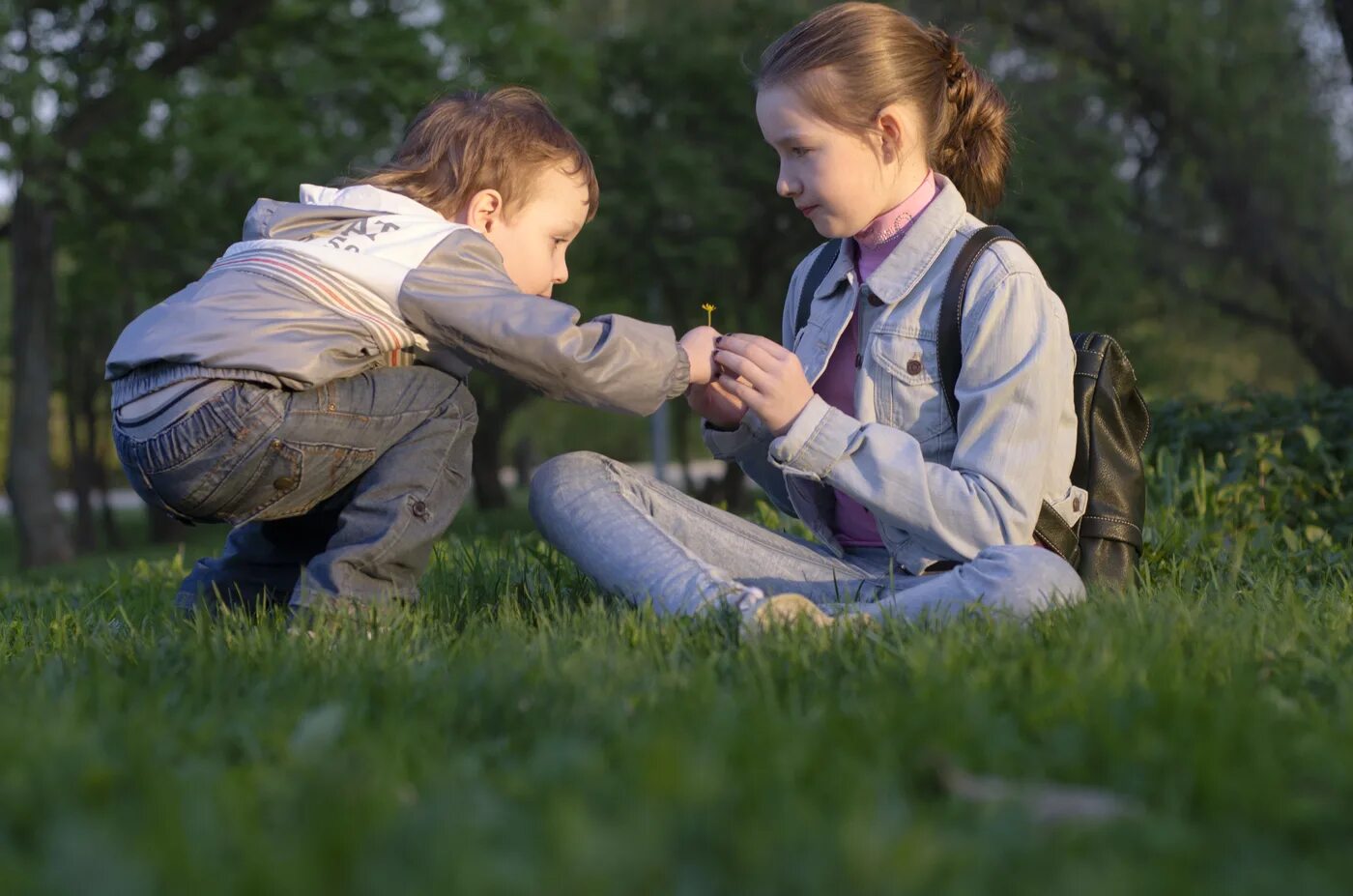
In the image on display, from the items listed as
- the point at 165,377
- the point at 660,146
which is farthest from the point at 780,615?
the point at 660,146

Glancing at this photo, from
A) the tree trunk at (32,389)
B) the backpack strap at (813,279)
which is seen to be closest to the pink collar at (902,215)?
the backpack strap at (813,279)

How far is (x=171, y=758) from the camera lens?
6.23 ft

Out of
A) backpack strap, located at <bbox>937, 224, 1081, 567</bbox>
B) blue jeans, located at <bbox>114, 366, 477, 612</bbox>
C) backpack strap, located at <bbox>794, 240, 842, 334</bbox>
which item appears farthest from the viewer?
backpack strap, located at <bbox>794, 240, 842, 334</bbox>

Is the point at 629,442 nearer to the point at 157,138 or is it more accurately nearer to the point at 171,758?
the point at 157,138

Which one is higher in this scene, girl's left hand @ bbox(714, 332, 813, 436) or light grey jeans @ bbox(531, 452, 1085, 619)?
girl's left hand @ bbox(714, 332, 813, 436)

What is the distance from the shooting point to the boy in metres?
3.19

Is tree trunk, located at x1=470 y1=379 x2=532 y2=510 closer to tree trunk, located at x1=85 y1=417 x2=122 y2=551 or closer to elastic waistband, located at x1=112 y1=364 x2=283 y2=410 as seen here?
tree trunk, located at x1=85 y1=417 x2=122 y2=551

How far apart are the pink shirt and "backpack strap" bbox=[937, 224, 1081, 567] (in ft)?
1.00

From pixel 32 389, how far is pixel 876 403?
1112 cm

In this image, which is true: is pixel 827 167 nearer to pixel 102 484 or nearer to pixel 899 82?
pixel 899 82

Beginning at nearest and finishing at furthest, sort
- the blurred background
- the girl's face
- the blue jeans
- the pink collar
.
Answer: the blue jeans, the girl's face, the pink collar, the blurred background

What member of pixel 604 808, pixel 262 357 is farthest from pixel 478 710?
pixel 262 357

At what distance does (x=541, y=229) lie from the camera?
3.74 m

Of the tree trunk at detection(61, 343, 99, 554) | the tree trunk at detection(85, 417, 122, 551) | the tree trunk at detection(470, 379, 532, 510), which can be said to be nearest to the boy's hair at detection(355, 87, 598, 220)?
the tree trunk at detection(470, 379, 532, 510)
